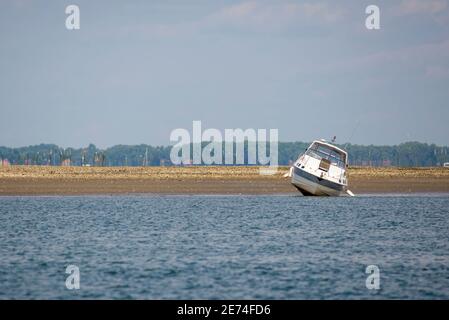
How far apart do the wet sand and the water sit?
15835 mm

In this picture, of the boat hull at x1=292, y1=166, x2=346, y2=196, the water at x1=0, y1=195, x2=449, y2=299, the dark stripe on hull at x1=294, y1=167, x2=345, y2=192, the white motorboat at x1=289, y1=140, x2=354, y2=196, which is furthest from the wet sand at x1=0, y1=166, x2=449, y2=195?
the water at x1=0, y1=195, x2=449, y2=299

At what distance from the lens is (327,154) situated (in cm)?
7450

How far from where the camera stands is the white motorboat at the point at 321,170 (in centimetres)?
7319

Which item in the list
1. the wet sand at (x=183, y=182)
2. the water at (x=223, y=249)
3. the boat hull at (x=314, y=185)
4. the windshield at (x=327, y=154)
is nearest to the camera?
the water at (x=223, y=249)

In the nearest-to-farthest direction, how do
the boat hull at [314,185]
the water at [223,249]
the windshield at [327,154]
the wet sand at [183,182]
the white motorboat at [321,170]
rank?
Answer: the water at [223,249] → the white motorboat at [321,170] → the boat hull at [314,185] → the windshield at [327,154] → the wet sand at [183,182]

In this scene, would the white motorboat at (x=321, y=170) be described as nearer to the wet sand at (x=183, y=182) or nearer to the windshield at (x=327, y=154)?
the windshield at (x=327, y=154)

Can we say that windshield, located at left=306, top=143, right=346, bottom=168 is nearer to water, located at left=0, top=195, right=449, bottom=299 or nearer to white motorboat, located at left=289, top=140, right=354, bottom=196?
white motorboat, located at left=289, top=140, right=354, bottom=196

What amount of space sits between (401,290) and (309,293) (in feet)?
11.5

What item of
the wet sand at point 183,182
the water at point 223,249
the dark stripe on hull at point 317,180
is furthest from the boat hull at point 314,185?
the wet sand at point 183,182

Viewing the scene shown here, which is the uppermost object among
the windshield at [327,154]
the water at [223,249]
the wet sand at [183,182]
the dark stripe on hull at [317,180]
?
the windshield at [327,154]

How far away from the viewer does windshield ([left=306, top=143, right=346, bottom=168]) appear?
74312 mm

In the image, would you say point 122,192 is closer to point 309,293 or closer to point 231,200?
point 231,200

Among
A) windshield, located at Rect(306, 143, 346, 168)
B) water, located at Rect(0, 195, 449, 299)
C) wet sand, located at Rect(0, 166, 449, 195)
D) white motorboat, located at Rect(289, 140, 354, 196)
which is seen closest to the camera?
water, located at Rect(0, 195, 449, 299)
